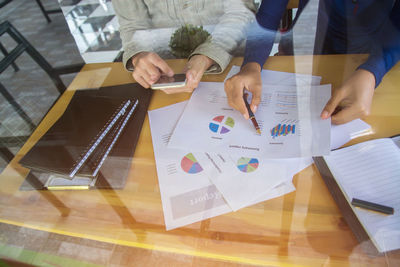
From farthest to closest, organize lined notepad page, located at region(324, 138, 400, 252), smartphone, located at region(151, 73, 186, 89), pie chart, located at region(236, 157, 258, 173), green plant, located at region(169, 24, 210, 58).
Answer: green plant, located at region(169, 24, 210, 58), smartphone, located at region(151, 73, 186, 89), pie chart, located at region(236, 157, 258, 173), lined notepad page, located at region(324, 138, 400, 252)

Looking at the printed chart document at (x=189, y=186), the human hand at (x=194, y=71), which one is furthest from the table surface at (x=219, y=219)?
the human hand at (x=194, y=71)

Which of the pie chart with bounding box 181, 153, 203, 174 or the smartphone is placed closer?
the pie chart with bounding box 181, 153, 203, 174

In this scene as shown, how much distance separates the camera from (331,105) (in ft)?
1.54

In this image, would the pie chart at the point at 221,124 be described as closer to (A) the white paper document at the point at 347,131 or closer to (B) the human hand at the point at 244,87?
(B) the human hand at the point at 244,87

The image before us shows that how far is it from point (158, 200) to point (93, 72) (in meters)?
0.51

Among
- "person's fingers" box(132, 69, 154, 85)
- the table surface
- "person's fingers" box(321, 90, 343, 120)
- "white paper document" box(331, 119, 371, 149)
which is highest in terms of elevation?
"person's fingers" box(132, 69, 154, 85)

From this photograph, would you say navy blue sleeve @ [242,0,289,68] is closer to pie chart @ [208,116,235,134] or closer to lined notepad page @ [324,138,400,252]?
pie chart @ [208,116,235,134]

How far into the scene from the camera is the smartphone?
0.56 meters

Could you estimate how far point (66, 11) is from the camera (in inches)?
50.7

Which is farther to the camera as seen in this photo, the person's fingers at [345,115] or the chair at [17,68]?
the chair at [17,68]

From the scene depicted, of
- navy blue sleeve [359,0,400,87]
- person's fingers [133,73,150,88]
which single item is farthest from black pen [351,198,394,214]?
person's fingers [133,73,150,88]

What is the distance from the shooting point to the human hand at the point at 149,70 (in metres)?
0.61

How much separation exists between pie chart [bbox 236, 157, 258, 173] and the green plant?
0.40 meters

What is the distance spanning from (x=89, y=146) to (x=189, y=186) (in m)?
0.21
